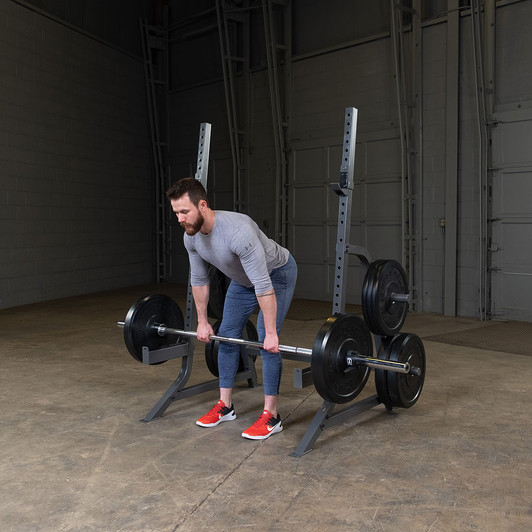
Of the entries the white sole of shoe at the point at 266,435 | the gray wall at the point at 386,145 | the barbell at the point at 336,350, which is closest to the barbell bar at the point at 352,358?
the barbell at the point at 336,350

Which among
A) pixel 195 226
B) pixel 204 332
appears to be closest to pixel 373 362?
pixel 204 332

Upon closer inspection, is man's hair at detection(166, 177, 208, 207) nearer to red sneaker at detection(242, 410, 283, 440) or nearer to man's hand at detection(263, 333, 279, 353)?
man's hand at detection(263, 333, 279, 353)

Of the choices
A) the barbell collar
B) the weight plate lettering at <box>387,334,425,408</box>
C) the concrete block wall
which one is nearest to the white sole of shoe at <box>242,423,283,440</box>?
the weight plate lettering at <box>387,334,425,408</box>

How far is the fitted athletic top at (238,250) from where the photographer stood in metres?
2.44

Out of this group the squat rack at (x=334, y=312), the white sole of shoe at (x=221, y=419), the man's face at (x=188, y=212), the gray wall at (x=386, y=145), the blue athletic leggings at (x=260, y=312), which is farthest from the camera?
the gray wall at (x=386, y=145)

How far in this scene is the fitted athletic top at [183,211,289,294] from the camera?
2436 millimetres

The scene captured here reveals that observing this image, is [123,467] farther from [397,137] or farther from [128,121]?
[128,121]

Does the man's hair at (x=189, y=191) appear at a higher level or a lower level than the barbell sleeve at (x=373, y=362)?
higher

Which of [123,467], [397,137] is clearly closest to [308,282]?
[397,137]

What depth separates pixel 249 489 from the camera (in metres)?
Result: 2.18

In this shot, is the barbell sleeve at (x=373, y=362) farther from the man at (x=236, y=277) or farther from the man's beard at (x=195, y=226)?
the man's beard at (x=195, y=226)

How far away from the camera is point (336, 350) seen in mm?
2467

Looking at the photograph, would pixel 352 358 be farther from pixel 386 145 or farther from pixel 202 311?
pixel 386 145

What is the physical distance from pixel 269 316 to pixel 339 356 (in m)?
0.33
